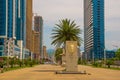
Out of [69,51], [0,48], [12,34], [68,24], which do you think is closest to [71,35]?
[68,24]

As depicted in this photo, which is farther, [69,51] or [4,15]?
[4,15]

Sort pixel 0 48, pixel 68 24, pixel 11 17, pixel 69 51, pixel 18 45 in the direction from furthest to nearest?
pixel 18 45
pixel 11 17
pixel 0 48
pixel 68 24
pixel 69 51

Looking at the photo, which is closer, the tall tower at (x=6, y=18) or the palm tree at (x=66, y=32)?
the palm tree at (x=66, y=32)

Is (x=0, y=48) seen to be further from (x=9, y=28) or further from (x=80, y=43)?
(x=80, y=43)

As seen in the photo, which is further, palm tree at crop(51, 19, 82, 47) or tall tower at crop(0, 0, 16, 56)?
tall tower at crop(0, 0, 16, 56)

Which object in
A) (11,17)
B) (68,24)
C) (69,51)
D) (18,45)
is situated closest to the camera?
(69,51)

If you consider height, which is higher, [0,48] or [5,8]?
[5,8]

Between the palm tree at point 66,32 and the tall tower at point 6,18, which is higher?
the tall tower at point 6,18

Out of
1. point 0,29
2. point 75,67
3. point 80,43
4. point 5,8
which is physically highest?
point 5,8

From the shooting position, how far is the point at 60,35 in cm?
6053

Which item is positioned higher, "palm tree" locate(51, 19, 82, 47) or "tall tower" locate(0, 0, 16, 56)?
"tall tower" locate(0, 0, 16, 56)

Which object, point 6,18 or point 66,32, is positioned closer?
point 66,32

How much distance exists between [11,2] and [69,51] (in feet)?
437

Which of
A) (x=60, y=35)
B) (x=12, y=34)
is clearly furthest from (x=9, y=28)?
(x=60, y=35)
